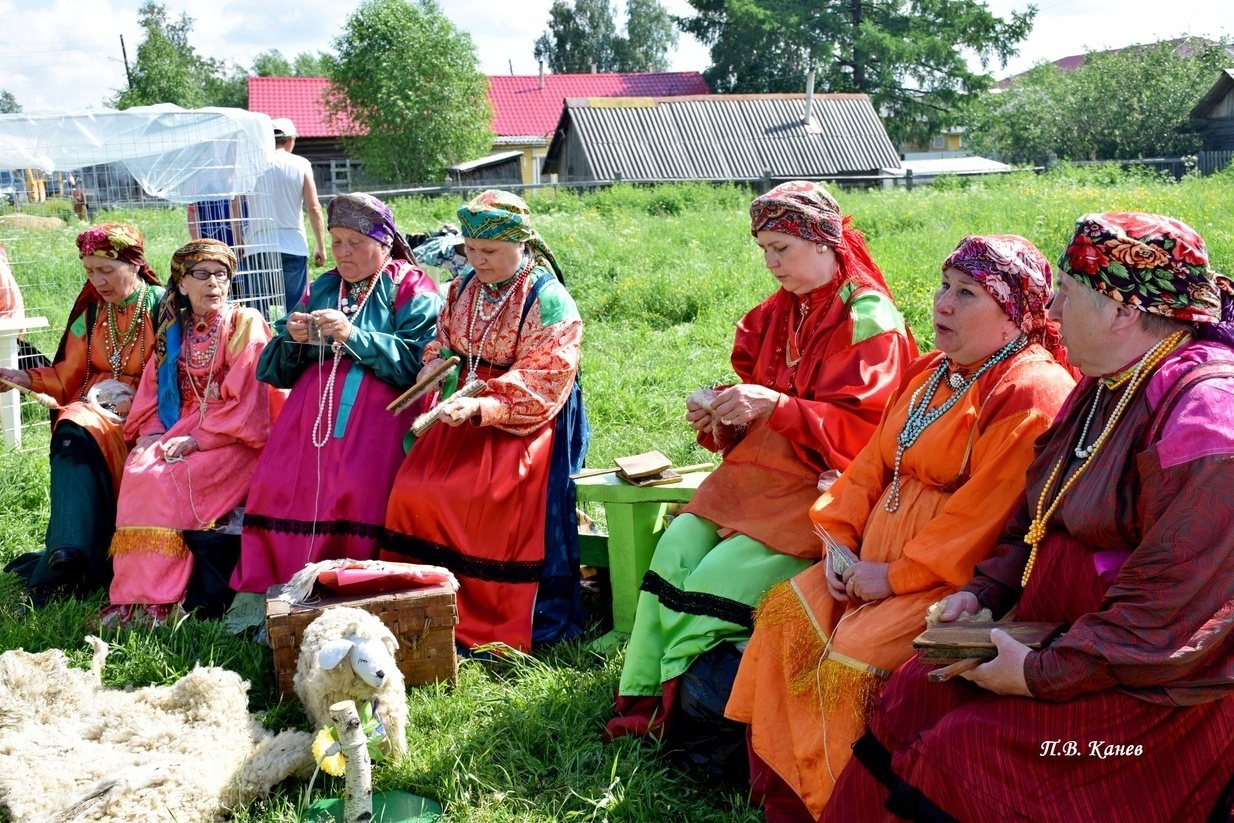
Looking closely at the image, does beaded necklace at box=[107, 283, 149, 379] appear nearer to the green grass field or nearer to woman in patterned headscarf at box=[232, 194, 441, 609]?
woman in patterned headscarf at box=[232, 194, 441, 609]

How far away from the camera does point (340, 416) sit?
4.55 meters

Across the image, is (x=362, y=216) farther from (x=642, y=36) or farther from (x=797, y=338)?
(x=642, y=36)

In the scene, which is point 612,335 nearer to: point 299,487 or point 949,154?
point 299,487

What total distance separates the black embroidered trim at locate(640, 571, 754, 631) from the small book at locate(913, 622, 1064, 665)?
2.76 feet

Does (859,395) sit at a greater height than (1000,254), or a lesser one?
lesser

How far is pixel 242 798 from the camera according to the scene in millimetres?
3236

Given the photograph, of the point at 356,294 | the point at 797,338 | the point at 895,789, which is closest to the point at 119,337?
the point at 356,294

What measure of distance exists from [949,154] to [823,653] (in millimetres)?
45002

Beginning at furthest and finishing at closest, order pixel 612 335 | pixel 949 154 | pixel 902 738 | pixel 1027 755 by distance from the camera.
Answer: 1. pixel 949 154
2. pixel 612 335
3. pixel 902 738
4. pixel 1027 755

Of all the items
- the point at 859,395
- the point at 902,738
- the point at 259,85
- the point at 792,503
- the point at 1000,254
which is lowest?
the point at 902,738

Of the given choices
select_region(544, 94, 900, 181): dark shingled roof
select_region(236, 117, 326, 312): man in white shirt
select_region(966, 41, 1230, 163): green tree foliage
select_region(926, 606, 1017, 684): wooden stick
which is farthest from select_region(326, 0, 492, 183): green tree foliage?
select_region(926, 606, 1017, 684): wooden stick

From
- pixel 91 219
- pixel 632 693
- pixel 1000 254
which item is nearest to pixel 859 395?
pixel 1000 254

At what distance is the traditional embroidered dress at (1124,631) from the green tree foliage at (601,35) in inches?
2230

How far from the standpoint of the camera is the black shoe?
4703 millimetres
